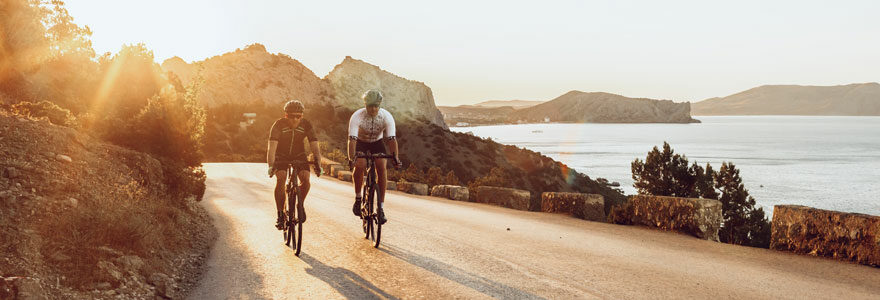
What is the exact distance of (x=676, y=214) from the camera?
9797mm

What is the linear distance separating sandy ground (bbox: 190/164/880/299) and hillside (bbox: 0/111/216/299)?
59 centimetres

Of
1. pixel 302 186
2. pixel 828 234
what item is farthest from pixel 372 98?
pixel 828 234

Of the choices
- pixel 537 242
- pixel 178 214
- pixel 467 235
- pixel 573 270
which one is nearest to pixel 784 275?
pixel 573 270

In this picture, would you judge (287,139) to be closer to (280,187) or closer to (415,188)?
(280,187)

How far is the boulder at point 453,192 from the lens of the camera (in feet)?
57.0

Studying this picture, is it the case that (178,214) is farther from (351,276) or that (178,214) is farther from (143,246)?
(351,276)

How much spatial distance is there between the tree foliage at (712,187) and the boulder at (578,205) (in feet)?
62.4

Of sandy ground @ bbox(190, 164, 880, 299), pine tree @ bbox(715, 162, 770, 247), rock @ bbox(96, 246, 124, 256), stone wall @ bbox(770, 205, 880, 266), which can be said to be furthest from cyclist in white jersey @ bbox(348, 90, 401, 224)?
pine tree @ bbox(715, 162, 770, 247)

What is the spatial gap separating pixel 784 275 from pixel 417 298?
4.58m

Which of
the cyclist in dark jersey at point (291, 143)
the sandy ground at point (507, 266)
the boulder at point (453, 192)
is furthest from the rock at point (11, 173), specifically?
the boulder at point (453, 192)

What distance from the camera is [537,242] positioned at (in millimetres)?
8594

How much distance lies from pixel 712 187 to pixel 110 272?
3613 cm

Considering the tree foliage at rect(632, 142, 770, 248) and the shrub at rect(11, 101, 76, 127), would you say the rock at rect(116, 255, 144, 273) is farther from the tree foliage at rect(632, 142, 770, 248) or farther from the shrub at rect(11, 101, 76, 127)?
the tree foliage at rect(632, 142, 770, 248)

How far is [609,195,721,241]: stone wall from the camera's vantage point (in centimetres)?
937
